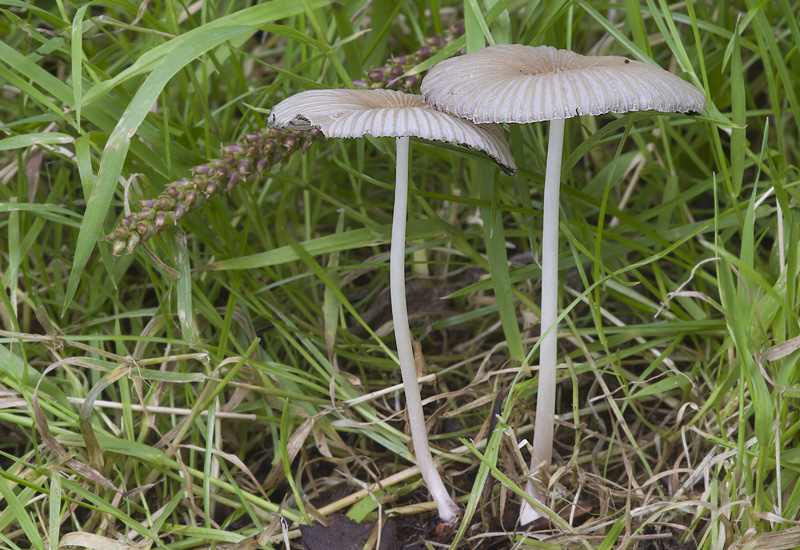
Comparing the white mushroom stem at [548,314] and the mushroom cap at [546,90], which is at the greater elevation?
the mushroom cap at [546,90]

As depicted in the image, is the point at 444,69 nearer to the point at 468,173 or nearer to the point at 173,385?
the point at 468,173

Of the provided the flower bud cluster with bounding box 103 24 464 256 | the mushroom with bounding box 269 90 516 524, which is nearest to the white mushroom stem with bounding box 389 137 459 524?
the mushroom with bounding box 269 90 516 524

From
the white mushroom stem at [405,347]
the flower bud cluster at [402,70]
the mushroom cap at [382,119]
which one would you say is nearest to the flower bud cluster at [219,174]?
the flower bud cluster at [402,70]

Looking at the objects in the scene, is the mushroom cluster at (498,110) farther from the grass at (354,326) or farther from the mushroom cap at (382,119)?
the grass at (354,326)

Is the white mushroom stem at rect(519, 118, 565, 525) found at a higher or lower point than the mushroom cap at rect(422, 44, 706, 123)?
lower

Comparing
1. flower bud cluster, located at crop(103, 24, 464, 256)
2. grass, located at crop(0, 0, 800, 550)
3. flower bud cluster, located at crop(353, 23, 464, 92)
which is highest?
flower bud cluster, located at crop(353, 23, 464, 92)

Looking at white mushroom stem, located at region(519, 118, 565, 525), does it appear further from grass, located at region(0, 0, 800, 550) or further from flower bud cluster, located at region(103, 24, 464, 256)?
flower bud cluster, located at region(103, 24, 464, 256)

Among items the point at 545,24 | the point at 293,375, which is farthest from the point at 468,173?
the point at 293,375
